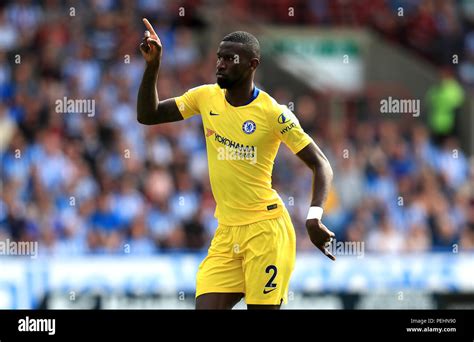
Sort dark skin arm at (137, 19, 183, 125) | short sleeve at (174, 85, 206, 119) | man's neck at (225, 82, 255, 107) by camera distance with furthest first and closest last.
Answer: short sleeve at (174, 85, 206, 119) < man's neck at (225, 82, 255, 107) < dark skin arm at (137, 19, 183, 125)

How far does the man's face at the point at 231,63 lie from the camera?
8.70 m

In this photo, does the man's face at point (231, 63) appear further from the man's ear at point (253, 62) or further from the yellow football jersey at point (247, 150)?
the yellow football jersey at point (247, 150)

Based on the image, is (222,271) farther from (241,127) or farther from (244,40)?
(244,40)

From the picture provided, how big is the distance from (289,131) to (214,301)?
4.36 ft

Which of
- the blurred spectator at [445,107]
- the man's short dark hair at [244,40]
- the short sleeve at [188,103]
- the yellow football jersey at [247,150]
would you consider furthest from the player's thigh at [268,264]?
the blurred spectator at [445,107]

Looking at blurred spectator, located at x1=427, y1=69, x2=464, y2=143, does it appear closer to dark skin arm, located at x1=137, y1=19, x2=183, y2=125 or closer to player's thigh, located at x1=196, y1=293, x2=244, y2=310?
dark skin arm, located at x1=137, y1=19, x2=183, y2=125

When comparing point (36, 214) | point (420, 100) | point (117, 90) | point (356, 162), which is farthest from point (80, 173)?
point (420, 100)

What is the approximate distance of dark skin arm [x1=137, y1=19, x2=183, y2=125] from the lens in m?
8.72

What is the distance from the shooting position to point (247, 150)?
8789mm

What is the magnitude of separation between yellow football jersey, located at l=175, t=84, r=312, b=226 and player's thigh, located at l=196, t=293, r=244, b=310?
53 centimetres

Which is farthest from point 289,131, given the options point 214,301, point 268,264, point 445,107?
point 445,107

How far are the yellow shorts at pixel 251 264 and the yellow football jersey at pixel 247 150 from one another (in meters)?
0.10

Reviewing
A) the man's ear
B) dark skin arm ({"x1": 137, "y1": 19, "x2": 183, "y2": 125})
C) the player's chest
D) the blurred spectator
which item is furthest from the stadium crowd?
the man's ear

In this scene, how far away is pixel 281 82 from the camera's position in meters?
21.0
